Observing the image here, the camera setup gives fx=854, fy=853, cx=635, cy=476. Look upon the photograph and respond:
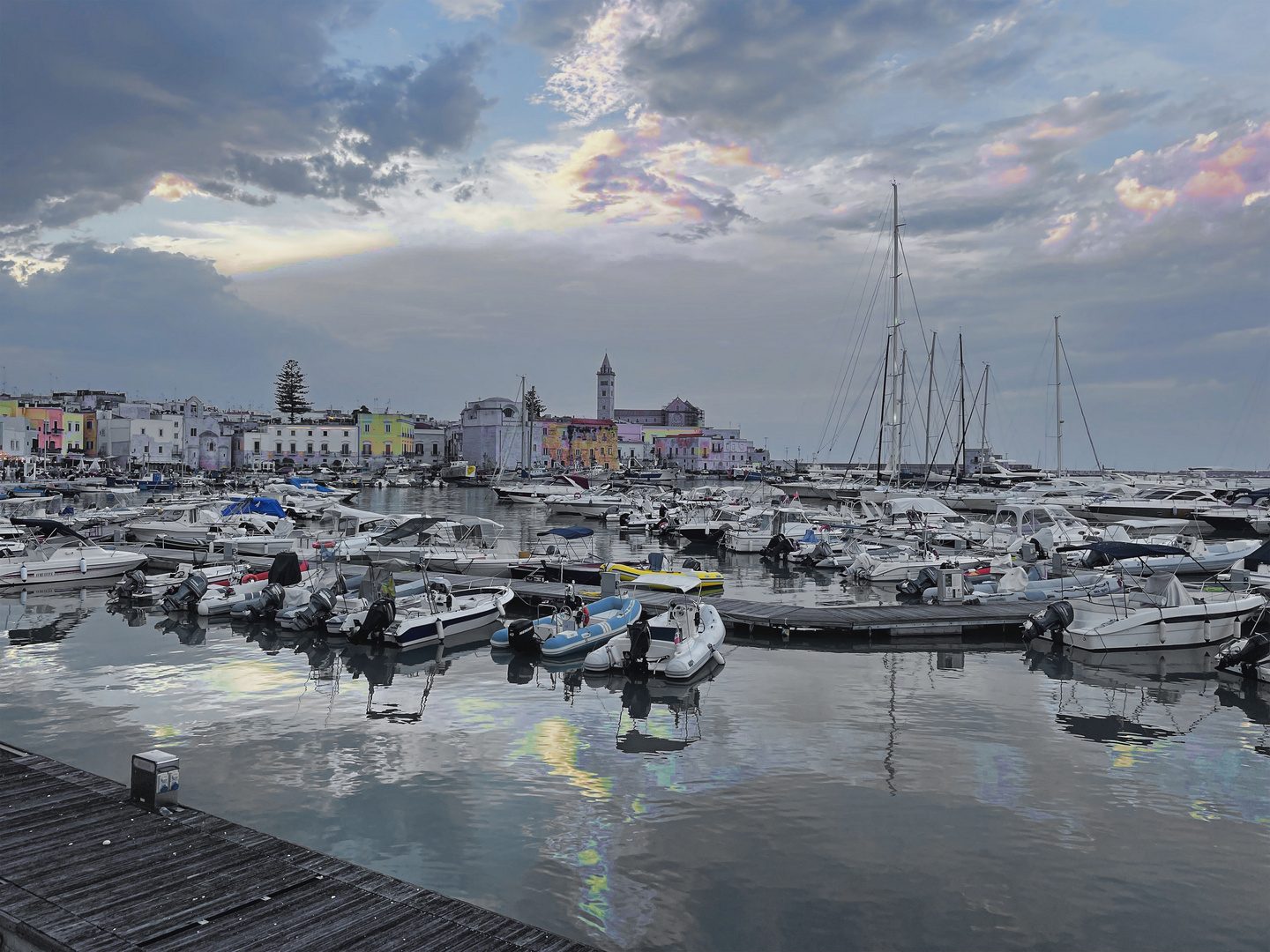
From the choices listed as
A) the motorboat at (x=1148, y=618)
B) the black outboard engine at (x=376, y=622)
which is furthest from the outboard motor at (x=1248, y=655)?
the black outboard engine at (x=376, y=622)

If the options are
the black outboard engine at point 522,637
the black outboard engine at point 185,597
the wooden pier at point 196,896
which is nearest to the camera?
the wooden pier at point 196,896

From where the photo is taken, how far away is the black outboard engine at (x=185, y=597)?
26906 millimetres

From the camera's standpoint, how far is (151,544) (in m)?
43.4

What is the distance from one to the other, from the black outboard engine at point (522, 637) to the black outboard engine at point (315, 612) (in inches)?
231

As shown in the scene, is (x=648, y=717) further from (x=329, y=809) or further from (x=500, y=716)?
(x=329, y=809)

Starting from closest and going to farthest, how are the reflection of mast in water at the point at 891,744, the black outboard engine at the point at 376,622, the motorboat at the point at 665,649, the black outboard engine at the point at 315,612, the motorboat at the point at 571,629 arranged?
the reflection of mast in water at the point at 891,744 < the motorboat at the point at 665,649 < the motorboat at the point at 571,629 < the black outboard engine at the point at 376,622 < the black outboard engine at the point at 315,612

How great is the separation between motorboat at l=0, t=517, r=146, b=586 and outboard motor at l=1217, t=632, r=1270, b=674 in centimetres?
3546

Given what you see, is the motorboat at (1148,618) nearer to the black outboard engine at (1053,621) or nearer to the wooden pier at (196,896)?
the black outboard engine at (1053,621)

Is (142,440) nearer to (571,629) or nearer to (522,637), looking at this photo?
(522,637)

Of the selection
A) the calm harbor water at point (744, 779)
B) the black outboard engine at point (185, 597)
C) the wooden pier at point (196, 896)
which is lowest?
the calm harbor water at point (744, 779)

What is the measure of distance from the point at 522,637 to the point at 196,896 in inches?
563

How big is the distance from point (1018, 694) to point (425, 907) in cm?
1514

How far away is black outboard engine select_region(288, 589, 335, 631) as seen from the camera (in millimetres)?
24219

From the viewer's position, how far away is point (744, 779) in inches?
516
